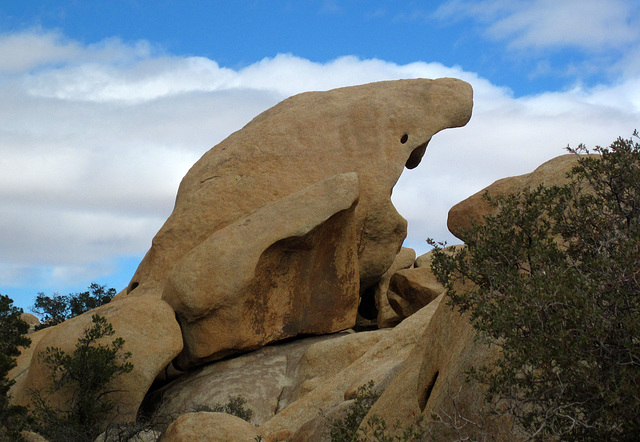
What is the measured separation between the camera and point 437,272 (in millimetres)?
5684

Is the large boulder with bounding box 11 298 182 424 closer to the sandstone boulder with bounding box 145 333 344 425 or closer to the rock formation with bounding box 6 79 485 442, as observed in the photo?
the rock formation with bounding box 6 79 485 442

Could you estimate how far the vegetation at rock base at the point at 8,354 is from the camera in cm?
1136

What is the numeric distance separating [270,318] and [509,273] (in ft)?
35.4

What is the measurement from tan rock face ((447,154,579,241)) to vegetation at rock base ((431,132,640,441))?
75 centimetres

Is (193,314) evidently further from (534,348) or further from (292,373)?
(534,348)

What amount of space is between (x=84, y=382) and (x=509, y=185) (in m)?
8.29

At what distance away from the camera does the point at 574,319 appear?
4.24m

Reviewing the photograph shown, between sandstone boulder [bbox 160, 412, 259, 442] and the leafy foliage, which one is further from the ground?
sandstone boulder [bbox 160, 412, 259, 442]

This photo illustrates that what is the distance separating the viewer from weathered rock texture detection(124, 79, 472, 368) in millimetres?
14477

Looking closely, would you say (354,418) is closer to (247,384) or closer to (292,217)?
(247,384)

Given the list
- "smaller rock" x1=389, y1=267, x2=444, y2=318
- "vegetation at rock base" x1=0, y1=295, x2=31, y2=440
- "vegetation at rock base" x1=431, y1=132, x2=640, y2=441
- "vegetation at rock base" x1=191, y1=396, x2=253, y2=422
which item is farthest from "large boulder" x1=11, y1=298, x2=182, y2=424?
"vegetation at rock base" x1=431, y1=132, x2=640, y2=441

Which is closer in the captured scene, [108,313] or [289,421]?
[289,421]

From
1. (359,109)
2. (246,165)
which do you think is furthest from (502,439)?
(359,109)

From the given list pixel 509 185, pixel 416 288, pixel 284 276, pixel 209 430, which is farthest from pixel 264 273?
pixel 209 430
